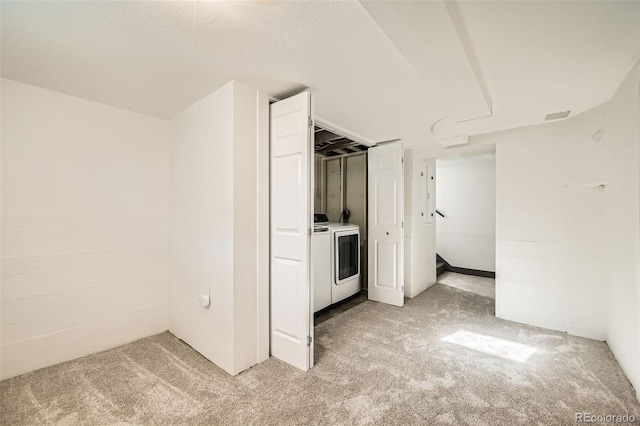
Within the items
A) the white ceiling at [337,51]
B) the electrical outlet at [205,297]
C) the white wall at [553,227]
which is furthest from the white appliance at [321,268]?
the white wall at [553,227]

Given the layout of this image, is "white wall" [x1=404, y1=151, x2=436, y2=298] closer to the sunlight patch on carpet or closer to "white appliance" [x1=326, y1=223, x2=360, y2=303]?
"white appliance" [x1=326, y1=223, x2=360, y2=303]

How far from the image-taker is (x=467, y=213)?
16.1 feet

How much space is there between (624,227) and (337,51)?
95.5 inches

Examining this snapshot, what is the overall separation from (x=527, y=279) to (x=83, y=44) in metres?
4.15

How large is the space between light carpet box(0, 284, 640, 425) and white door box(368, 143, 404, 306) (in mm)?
949

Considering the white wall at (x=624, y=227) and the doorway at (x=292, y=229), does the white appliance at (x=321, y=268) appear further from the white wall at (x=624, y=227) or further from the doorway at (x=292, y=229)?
the white wall at (x=624, y=227)

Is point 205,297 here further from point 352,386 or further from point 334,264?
point 334,264

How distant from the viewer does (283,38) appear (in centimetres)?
133

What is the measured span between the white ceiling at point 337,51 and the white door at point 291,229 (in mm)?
282

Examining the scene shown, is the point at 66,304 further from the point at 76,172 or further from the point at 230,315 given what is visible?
the point at 230,315

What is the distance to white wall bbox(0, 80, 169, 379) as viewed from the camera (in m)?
1.78

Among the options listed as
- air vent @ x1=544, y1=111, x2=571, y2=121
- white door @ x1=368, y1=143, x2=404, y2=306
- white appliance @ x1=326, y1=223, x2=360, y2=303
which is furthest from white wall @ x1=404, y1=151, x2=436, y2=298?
air vent @ x1=544, y1=111, x2=571, y2=121

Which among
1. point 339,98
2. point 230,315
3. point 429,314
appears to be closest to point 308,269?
point 230,315

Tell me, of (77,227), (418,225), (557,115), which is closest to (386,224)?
(418,225)
